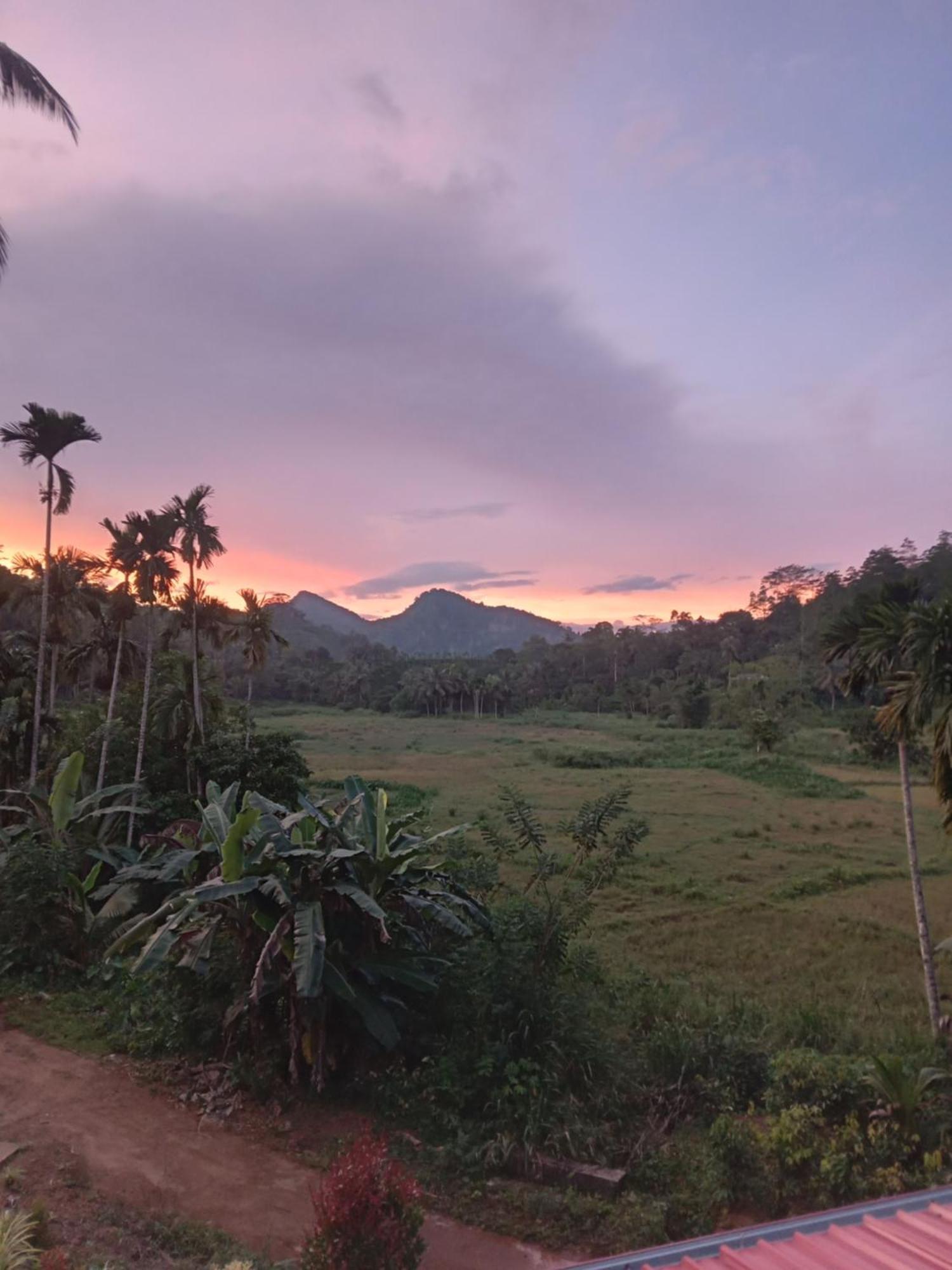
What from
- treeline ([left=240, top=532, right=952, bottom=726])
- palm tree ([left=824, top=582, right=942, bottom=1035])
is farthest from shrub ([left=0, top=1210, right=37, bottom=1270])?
treeline ([left=240, top=532, right=952, bottom=726])

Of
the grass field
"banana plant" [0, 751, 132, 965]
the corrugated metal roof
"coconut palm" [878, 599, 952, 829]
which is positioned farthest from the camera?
the grass field

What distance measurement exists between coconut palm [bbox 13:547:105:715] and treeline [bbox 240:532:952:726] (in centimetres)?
3963

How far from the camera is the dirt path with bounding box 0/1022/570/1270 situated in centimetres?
463

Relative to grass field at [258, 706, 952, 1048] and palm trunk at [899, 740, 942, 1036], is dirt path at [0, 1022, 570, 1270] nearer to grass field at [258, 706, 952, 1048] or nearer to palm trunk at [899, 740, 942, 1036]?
grass field at [258, 706, 952, 1048]

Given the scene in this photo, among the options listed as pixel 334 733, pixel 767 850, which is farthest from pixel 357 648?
pixel 767 850

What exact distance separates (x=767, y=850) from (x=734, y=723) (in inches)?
1325

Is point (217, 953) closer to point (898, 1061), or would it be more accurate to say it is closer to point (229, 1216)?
point (229, 1216)

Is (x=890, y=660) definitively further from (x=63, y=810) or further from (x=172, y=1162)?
(x=63, y=810)

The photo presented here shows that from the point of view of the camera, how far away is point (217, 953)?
259 inches

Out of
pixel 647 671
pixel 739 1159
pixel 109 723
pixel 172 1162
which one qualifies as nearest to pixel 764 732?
pixel 109 723

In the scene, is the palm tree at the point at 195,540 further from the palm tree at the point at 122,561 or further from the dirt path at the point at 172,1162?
the dirt path at the point at 172,1162

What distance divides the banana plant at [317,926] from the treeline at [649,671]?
4284 cm

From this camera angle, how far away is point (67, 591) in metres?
14.3

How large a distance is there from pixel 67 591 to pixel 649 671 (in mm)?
77007
